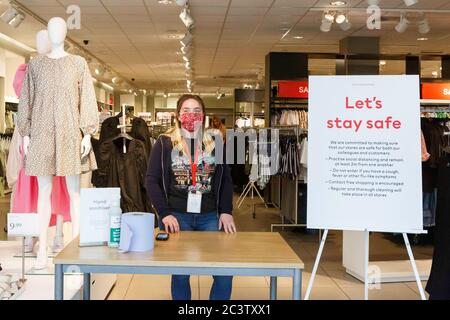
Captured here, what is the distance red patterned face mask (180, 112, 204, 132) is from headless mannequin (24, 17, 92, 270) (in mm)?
812

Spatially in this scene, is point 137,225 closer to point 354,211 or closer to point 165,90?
point 354,211

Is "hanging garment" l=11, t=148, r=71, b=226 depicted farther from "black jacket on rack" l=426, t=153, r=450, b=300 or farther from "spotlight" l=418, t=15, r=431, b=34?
"spotlight" l=418, t=15, r=431, b=34

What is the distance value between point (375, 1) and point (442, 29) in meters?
2.50

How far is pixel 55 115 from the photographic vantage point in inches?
135

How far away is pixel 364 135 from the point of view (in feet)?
8.97

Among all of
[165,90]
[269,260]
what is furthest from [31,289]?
[165,90]

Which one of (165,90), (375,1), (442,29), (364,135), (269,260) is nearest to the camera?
(269,260)

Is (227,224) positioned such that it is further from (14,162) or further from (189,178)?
(14,162)

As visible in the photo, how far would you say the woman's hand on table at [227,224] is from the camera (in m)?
2.85

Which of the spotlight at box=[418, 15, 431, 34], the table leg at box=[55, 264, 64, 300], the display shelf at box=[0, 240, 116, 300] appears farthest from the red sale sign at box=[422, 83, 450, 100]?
the table leg at box=[55, 264, 64, 300]

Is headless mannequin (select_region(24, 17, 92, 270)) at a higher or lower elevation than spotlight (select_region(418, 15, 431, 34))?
lower

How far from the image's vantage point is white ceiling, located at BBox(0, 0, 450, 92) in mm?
7266

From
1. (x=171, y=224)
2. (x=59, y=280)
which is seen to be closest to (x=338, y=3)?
(x=171, y=224)

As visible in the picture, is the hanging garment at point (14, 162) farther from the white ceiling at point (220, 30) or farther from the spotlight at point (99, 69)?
the spotlight at point (99, 69)
